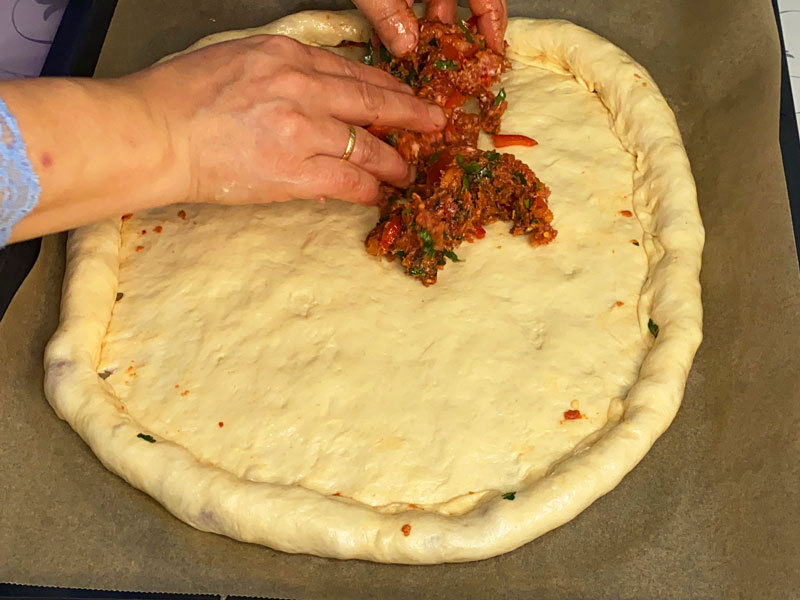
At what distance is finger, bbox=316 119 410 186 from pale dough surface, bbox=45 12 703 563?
262 millimetres

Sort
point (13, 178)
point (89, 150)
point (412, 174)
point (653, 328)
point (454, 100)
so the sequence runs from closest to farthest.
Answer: point (13, 178) → point (89, 150) → point (653, 328) → point (412, 174) → point (454, 100)

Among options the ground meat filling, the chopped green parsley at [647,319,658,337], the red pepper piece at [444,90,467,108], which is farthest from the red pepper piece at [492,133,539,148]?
the chopped green parsley at [647,319,658,337]

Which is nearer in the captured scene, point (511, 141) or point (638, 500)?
point (638, 500)

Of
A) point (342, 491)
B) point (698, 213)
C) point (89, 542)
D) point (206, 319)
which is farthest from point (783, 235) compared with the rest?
point (89, 542)

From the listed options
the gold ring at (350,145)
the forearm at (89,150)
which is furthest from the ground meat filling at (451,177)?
the forearm at (89,150)

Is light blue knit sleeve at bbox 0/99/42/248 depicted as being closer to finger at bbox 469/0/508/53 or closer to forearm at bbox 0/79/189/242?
forearm at bbox 0/79/189/242

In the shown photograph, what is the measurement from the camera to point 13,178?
2.20 metres

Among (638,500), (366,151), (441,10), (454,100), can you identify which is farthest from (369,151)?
(638,500)

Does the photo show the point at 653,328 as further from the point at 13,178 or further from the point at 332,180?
the point at 13,178

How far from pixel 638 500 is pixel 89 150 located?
213 cm

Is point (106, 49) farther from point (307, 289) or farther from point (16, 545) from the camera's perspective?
point (16, 545)

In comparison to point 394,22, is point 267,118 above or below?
below

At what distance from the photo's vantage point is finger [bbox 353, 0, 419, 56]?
3303mm

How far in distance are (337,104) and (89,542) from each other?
173 cm
